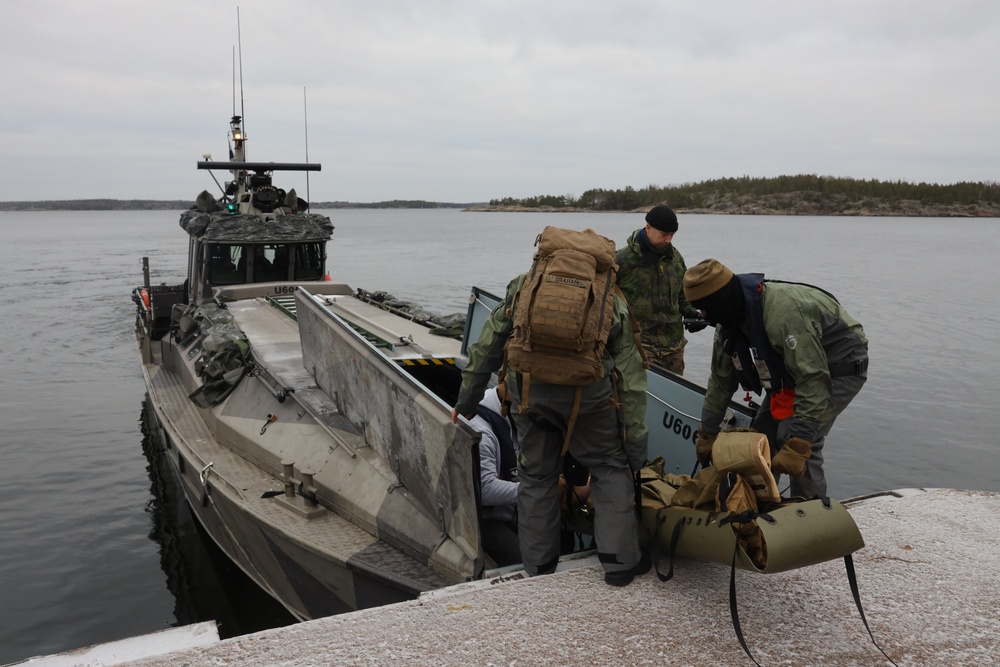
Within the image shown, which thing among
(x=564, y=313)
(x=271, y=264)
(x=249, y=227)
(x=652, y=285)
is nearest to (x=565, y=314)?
(x=564, y=313)

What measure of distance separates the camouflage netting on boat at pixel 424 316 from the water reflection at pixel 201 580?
322 cm

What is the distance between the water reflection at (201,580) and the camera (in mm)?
6582

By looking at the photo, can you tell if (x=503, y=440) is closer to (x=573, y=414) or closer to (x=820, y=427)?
(x=573, y=414)

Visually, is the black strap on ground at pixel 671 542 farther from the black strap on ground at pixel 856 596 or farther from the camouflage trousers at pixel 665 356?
the camouflage trousers at pixel 665 356

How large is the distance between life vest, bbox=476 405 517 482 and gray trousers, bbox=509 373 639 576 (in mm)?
666

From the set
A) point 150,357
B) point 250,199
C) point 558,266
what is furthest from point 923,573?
point 250,199

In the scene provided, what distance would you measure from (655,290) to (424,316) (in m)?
4.52

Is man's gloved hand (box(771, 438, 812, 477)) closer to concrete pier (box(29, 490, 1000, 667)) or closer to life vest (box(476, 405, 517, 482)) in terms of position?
concrete pier (box(29, 490, 1000, 667))

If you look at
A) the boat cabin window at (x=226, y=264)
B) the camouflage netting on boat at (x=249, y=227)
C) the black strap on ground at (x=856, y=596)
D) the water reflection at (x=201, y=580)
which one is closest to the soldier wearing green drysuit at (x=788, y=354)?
the black strap on ground at (x=856, y=596)

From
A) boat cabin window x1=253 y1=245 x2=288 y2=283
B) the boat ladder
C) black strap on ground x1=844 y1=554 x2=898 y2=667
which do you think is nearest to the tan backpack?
black strap on ground x1=844 y1=554 x2=898 y2=667

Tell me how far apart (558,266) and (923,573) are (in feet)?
7.65

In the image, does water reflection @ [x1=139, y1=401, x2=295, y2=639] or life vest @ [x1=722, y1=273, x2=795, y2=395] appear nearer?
life vest @ [x1=722, y1=273, x2=795, y2=395]

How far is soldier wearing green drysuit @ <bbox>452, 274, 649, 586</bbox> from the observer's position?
137 inches

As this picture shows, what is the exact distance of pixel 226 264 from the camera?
11.0 metres
